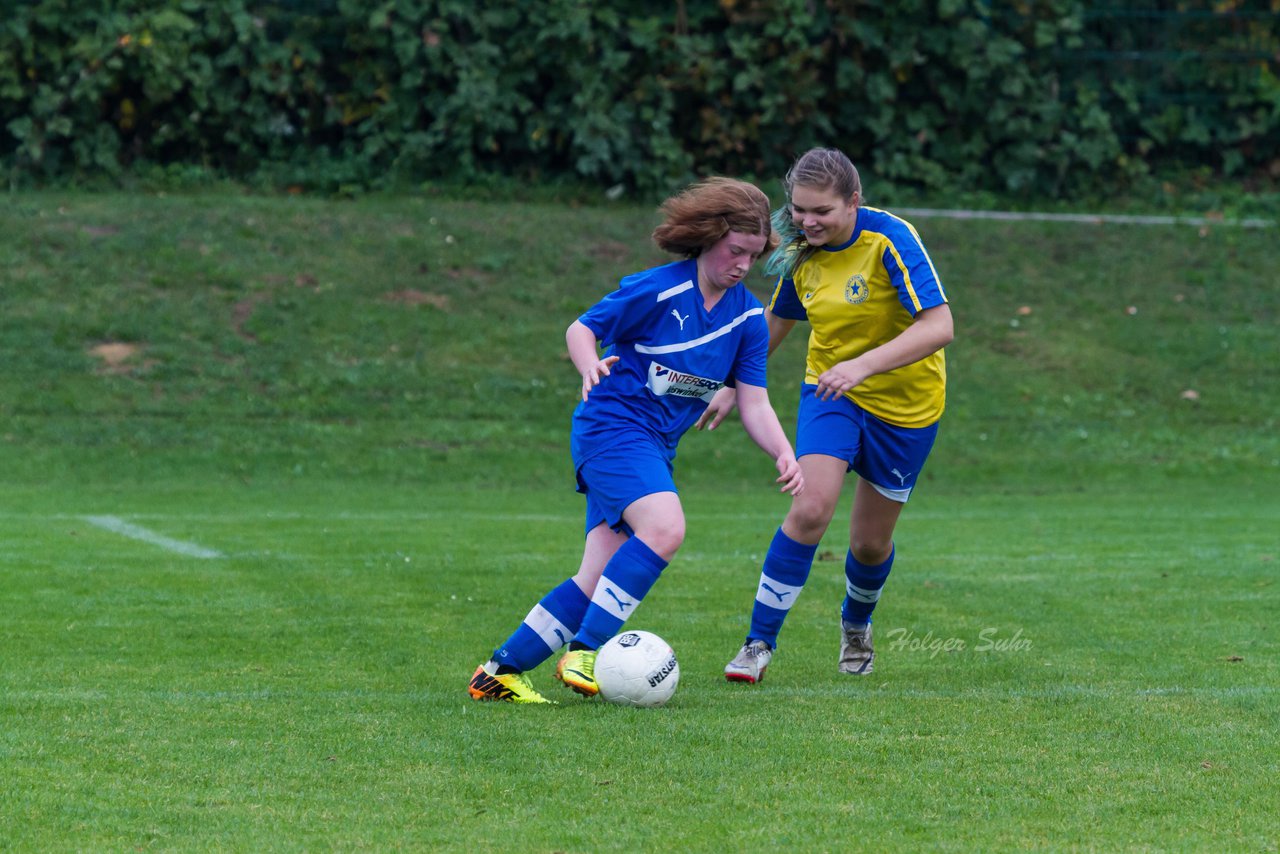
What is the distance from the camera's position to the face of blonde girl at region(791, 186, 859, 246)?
20.1 ft

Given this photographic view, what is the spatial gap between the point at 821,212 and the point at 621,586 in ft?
5.51

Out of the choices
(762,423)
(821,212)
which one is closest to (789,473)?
(762,423)

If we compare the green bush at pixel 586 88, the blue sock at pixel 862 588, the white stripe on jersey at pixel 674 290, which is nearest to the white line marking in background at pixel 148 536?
the blue sock at pixel 862 588

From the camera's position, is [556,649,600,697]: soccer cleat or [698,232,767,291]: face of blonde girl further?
[698,232,767,291]: face of blonde girl

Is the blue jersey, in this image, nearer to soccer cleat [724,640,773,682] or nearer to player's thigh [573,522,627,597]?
player's thigh [573,522,627,597]

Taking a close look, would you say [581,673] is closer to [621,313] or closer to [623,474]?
[623,474]

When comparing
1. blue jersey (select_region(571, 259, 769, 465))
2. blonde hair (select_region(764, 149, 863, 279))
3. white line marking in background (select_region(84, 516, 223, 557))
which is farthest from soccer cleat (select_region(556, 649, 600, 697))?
white line marking in background (select_region(84, 516, 223, 557))

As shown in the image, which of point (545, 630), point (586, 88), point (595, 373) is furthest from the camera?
point (586, 88)

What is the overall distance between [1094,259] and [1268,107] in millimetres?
4612

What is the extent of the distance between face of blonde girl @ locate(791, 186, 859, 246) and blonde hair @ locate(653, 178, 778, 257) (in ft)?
1.25

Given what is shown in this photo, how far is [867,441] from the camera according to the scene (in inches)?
254

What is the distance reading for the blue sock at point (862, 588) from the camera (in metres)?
6.55

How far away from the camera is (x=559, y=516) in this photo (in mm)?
12891

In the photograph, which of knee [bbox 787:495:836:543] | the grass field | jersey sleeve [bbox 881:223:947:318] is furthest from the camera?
knee [bbox 787:495:836:543]
